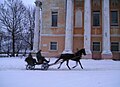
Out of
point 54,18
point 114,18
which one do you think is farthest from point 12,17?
point 114,18

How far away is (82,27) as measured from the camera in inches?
1587

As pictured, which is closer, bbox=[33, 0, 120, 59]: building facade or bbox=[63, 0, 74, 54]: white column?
bbox=[33, 0, 120, 59]: building facade

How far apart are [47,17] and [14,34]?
15786 mm

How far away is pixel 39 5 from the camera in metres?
44.8

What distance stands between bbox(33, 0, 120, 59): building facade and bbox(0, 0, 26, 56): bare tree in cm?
1440

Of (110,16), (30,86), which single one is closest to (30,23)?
(110,16)

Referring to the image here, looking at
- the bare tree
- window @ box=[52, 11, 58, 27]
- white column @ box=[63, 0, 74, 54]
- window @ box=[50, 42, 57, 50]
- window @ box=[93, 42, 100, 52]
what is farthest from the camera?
the bare tree

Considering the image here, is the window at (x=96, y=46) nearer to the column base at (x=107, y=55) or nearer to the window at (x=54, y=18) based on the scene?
the column base at (x=107, y=55)

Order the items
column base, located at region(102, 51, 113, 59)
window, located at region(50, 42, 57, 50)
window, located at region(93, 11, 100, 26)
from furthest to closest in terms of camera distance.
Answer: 1. window, located at region(50, 42, 57, 50)
2. window, located at region(93, 11, 100, 26)
3. column base, located at region(102, 51, 113, 59)

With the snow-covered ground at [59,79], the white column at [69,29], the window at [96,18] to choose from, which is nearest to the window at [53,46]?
the white column at [69,29]

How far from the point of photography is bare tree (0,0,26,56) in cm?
5525

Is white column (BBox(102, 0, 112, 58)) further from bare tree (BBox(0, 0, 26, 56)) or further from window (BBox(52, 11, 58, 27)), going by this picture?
bare tree (BBox(0, 0, 26, 56))

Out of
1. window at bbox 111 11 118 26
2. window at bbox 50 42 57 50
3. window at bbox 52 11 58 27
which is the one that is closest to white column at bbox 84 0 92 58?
window at bbox 111 11 118 26

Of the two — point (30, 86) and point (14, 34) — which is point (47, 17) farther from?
point (30, 86)
